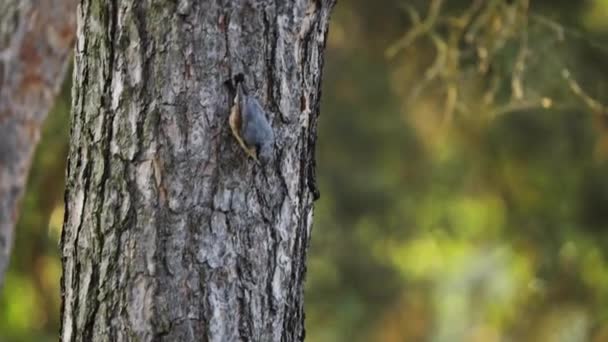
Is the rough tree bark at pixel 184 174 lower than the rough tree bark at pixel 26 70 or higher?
lower

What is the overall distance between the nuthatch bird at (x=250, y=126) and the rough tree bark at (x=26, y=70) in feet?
4.54

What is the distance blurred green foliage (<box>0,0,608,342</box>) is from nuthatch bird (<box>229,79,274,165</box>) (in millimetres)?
2091

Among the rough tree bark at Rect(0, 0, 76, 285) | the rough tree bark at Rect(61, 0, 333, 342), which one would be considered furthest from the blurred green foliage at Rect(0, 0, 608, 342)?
the rough tree bark at Rect(61, 0, 333, 342)

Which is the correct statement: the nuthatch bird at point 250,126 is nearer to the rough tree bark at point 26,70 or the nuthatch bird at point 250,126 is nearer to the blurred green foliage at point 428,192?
the rough tree bark at point 26,70

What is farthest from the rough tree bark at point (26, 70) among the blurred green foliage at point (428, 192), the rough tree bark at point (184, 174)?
the rough tree bark at point (184, 174)

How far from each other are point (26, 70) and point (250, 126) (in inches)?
56.3

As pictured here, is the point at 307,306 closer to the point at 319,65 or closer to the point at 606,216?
the point at 606,216

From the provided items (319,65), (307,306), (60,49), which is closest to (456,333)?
(307,306)

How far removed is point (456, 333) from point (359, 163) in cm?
153

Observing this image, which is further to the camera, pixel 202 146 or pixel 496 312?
pixel 496 312

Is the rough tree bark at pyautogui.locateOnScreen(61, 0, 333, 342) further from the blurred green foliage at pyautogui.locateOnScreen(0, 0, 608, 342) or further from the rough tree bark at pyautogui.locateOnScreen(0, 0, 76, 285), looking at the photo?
the blurred green foliage at pyautogui.locateOnScreen(0, 0, 608, 342)

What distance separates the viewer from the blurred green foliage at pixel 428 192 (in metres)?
4.05

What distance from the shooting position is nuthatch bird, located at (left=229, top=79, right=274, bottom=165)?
1.51 meters

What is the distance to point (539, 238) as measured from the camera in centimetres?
462
